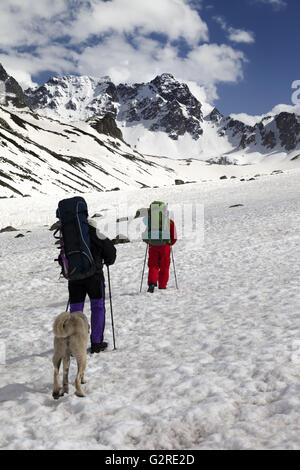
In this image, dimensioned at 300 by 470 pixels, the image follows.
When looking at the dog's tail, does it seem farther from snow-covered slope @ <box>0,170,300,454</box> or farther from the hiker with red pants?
the hiker with red pants

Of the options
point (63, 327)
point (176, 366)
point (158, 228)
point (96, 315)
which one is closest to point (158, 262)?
point (158, 228)

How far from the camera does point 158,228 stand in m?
10.6

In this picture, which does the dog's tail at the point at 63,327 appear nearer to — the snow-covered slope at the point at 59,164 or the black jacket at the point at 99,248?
the black jacket at the point at 99,248

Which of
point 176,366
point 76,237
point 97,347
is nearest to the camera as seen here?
point 176,366

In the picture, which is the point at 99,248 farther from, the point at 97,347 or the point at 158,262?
the point at 158,262

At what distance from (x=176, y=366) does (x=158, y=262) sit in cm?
552

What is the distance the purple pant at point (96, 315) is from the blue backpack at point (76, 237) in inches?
25.2

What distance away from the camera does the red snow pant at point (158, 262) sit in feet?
35.5

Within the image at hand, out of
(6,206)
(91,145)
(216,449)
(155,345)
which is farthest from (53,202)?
(91,145)

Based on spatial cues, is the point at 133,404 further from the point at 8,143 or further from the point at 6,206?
the point at 8,143

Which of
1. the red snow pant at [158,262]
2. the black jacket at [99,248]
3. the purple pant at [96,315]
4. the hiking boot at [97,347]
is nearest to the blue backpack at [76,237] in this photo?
the black jacket at [99,248]

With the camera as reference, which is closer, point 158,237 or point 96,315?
point 96,315
